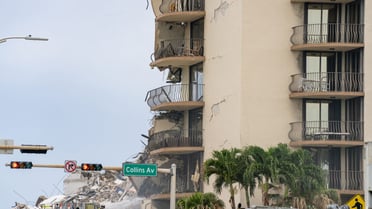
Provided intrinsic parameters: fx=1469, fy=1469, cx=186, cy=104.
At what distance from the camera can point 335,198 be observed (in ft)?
265

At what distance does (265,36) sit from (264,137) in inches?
236

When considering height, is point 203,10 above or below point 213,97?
above

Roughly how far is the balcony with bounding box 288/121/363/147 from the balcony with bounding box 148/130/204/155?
7.26 metres

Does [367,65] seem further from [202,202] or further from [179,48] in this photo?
[179,48]

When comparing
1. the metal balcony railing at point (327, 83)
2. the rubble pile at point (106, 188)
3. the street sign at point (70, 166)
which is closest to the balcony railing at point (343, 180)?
the metal balcony railing at point (327, 83)

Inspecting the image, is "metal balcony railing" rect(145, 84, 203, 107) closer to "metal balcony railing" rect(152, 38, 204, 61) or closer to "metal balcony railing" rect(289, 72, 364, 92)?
"metal balcony railing" rect(152, 38, 204, 61)

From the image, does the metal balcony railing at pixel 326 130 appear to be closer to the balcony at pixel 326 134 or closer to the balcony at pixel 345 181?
the balcony at pixel 326 134

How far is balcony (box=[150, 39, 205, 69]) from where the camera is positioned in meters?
Answer: 92.4

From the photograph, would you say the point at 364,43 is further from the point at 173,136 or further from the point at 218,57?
the point at 173,136

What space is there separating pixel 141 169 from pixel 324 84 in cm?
1779

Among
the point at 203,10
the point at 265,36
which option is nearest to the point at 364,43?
the point at 265,36

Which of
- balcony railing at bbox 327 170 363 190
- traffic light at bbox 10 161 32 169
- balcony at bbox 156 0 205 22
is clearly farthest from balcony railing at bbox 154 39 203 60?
traffic light at bbox 10 161 32 169

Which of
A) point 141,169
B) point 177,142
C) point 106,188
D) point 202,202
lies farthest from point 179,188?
point 106,188

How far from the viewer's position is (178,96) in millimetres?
93188
